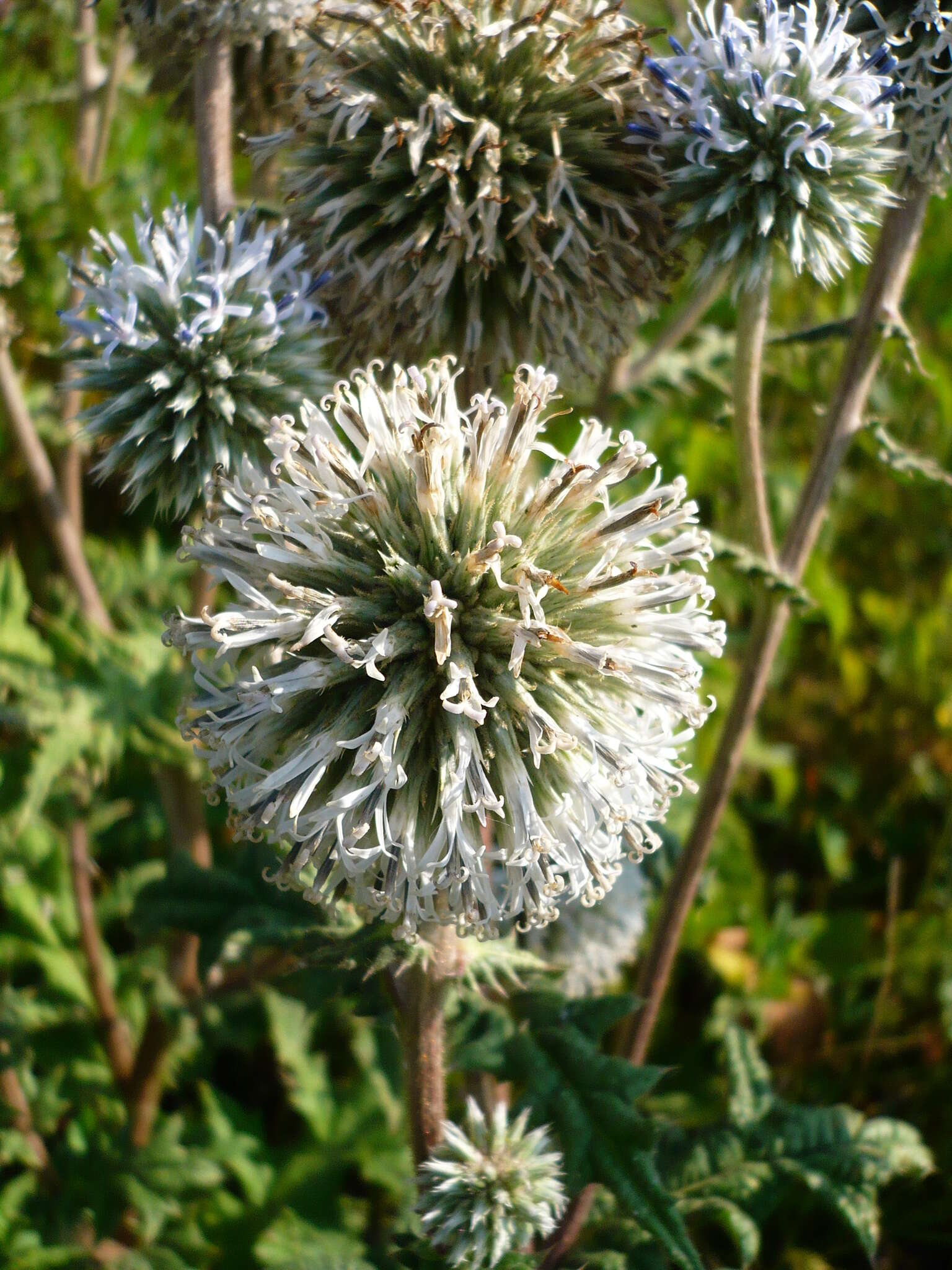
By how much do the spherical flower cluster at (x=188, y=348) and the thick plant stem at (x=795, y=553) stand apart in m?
1.03

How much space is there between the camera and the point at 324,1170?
2.67 metres

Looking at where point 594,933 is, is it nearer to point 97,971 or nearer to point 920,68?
point 97,971

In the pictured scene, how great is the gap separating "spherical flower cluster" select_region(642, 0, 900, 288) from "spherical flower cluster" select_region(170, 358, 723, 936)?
41cm

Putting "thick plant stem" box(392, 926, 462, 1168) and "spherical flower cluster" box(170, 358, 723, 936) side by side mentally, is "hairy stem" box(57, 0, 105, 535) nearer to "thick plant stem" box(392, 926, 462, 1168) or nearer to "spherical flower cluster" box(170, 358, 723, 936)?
"spherical flower cluster" box(170, 358, 723, 936)

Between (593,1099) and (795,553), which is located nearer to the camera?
(593,1099)

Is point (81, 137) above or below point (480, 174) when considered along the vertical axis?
above

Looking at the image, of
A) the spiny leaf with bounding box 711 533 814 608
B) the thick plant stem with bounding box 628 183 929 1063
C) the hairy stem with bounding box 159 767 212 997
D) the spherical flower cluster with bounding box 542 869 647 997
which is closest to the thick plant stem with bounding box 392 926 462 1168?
the thick plant stem with bounding box 628 183 929 1063

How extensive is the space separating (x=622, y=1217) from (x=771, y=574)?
1366 mm

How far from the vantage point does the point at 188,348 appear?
1.69 m

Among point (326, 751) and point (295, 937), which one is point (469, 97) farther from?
point (295, 937)

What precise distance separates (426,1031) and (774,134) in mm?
1514

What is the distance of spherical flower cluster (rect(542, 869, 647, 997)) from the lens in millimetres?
2461

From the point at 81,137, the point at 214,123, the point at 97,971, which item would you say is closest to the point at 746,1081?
the point at 97,971

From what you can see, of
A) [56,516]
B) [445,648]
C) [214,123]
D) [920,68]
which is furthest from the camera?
[56,516]
